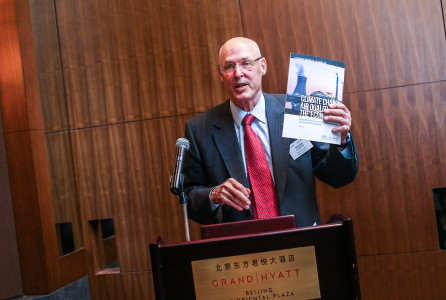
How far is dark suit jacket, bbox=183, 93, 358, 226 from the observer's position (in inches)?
77.1

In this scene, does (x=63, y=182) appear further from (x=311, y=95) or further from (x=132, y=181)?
(x=311, y=95)

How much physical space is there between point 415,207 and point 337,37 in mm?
1247

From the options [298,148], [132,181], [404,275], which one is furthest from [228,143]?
[404,275]

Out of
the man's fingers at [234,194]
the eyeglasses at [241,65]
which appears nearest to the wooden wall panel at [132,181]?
the eyeglasses at [241,65]

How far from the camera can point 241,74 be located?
2.07 m

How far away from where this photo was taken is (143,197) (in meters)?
3.24

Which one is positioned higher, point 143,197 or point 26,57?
point 26,57

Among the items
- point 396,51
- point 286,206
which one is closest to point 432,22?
point 396,51

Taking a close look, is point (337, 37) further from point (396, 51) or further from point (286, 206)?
point (286, 206)

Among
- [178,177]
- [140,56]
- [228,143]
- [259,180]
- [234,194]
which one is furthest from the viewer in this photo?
[140,56]

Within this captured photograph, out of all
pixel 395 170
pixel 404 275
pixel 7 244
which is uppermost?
pixel 395 170

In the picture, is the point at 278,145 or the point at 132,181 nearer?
the point at 278,145

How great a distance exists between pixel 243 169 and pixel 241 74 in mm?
449

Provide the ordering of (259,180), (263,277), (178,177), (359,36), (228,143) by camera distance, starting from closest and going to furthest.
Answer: (263,277), (178,177), (259,180), (228,143), (359,36)
